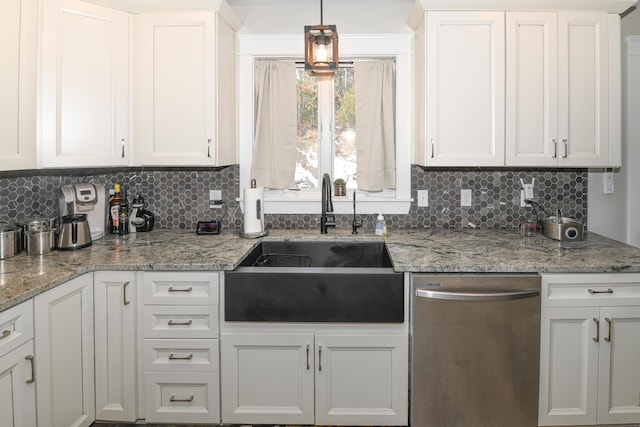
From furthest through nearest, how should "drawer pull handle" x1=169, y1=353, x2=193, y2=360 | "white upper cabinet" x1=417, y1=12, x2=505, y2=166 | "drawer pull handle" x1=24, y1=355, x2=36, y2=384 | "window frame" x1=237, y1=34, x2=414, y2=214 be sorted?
"window frame" x1=237, y1=34, x2=414, y2=214
"white upper cabinet" x1=417, y1=12, x2=505, y2=166
"drawer pull handle" x1=169, y1=353, x2=193, y2=360
"drawer pull handle" x1=24, y1=355, x2=36, y2=384

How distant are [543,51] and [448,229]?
118 centimetres

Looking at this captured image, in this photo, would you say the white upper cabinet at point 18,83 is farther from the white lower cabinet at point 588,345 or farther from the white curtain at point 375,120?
the white lower cabinet at point 588,345

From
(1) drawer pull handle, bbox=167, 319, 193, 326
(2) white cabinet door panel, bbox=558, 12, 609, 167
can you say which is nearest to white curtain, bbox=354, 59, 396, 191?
(2) white cabinet door panel, bbox=558, 12, 609, 167

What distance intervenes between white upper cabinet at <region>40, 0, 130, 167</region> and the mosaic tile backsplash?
20.2 inches

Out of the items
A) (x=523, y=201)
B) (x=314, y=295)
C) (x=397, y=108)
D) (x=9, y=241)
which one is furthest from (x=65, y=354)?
(x=523, y=201)

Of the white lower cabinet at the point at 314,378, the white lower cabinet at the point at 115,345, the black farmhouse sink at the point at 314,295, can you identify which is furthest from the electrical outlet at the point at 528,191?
the white lower cabinet at the point at 115,345

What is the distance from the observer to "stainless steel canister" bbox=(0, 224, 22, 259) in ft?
7.51

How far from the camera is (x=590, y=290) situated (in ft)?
7.46

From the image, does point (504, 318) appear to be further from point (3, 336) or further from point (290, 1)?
point (290, 1)

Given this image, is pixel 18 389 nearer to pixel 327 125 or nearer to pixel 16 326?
pixel 16 326

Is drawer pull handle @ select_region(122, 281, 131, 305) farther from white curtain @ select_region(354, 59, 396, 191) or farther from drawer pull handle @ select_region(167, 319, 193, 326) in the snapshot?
white curtain @ select_region(354, 59, 396, 191)

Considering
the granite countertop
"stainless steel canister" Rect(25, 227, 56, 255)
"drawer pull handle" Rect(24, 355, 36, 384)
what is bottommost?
"drawer pull handle" Rect(24, 355, 36, 384)

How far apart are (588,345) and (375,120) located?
175cm

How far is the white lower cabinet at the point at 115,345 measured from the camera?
2283 millimetres
